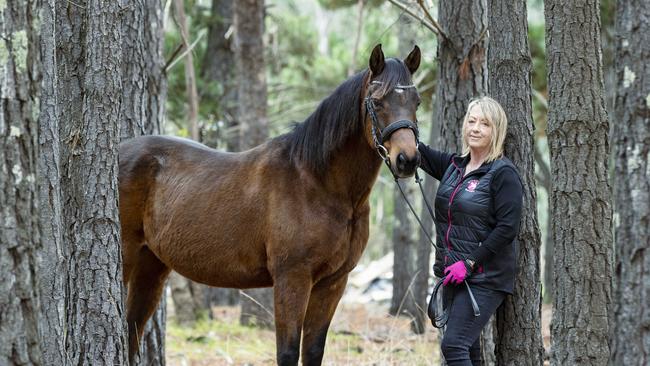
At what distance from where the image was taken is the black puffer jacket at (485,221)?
390cm

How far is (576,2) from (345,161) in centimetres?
181

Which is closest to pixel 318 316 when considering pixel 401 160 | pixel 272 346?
pixel 401 160

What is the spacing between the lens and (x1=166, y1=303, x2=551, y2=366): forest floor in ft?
21.5

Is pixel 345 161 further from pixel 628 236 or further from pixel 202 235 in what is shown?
pixel 628 236

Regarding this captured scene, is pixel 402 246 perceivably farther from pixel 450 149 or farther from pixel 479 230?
pixel 479 230

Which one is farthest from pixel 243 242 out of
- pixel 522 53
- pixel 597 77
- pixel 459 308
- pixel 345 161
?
pixel 597 77

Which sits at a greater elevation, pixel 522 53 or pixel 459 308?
pixel 522 53

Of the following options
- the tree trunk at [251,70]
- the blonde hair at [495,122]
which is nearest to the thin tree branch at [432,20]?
the blonde hair at [495,122]

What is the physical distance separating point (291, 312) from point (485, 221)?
1.51m

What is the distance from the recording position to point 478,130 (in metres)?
4.06

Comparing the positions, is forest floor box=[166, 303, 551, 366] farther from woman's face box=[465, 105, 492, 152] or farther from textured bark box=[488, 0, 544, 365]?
woman's face box=[465, 105, 492, 152]

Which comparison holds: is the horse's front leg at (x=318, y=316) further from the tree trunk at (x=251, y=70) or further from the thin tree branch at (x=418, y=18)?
the tree trunk at (x=251, y=70)

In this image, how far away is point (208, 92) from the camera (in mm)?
13711

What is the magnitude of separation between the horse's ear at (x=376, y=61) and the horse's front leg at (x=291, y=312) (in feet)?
4.55
